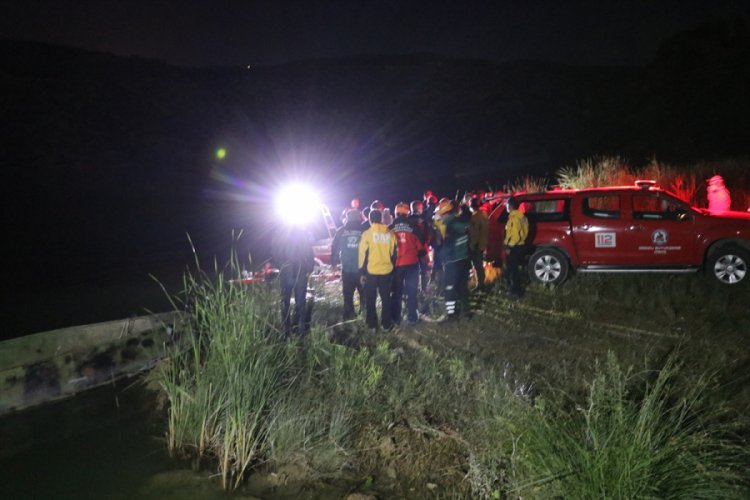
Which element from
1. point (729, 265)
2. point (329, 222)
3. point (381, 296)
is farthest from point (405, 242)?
point (329, 222)

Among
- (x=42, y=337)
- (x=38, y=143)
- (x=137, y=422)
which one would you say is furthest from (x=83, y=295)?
(x=38, y=143)

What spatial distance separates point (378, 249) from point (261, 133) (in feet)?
169

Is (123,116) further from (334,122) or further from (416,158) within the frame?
(334,122)

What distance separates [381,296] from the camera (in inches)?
364

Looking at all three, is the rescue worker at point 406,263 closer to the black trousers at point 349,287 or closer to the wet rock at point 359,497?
the black trousers at point 349,287

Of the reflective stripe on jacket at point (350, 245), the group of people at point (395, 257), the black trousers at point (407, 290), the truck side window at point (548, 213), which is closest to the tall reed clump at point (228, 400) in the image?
the group of people at point (395, 257)

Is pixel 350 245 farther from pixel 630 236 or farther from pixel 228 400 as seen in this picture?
pixel 630 236

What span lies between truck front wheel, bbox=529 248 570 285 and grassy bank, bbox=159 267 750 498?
4026mm

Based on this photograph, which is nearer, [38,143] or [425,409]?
[425,409]

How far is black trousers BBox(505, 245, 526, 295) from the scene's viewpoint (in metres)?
10.6

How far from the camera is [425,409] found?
5965mm

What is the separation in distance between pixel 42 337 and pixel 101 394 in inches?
39.0

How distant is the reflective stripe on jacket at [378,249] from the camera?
891 centimetres

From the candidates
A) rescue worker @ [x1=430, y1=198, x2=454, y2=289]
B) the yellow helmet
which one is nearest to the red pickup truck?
rescue worker @ [x1=430, y1=198, x2=454, y2=289]
